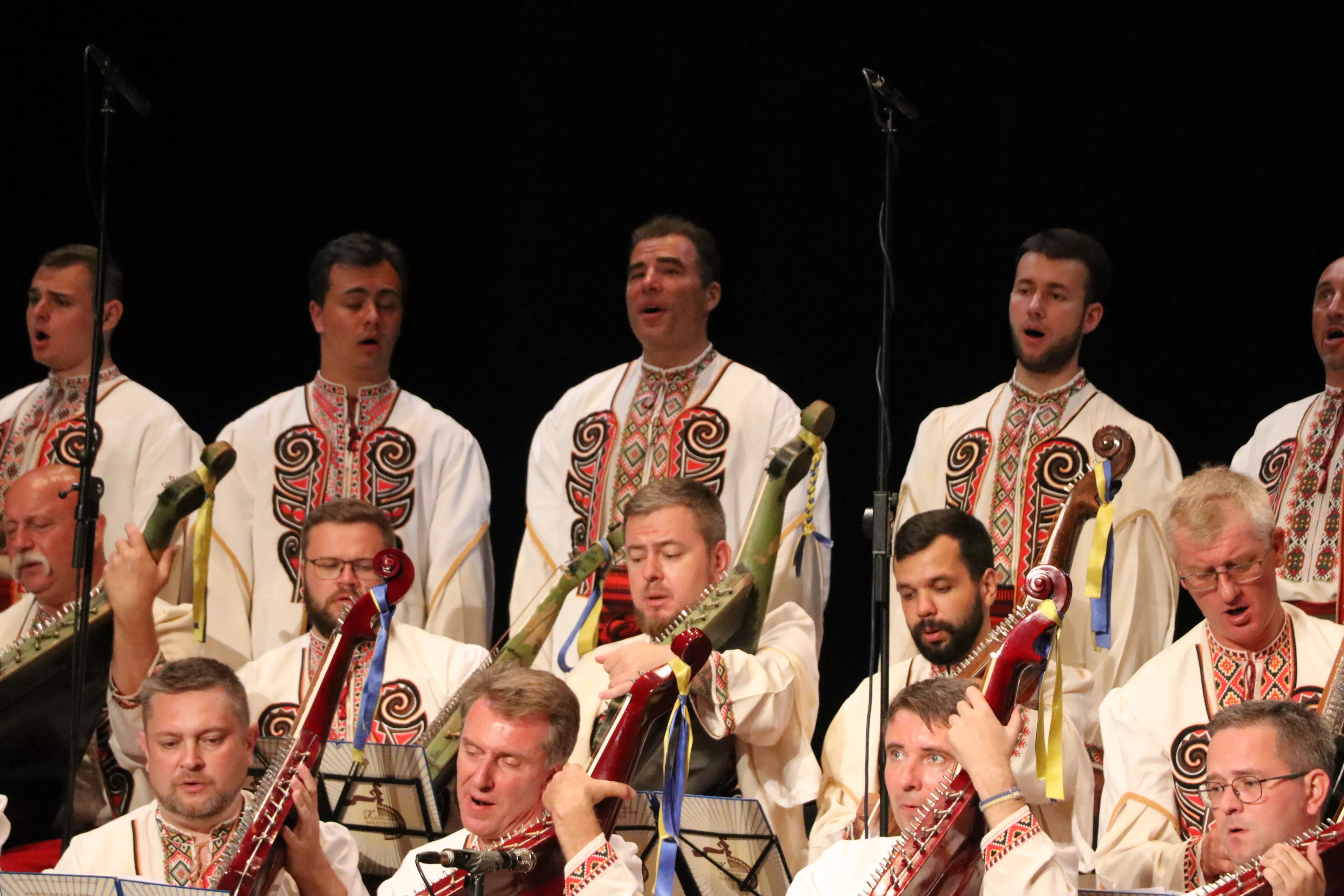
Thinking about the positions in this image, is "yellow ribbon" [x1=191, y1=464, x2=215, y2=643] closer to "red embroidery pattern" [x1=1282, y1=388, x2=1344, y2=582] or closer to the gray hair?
the gray hair

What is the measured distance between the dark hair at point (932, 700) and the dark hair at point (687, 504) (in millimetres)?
1067

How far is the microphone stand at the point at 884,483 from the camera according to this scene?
153 inches

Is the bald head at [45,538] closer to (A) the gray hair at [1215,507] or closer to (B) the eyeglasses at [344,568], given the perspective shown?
(B) the eyeglasses at [344,568]

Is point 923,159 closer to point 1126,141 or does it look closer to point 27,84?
point 1126,141

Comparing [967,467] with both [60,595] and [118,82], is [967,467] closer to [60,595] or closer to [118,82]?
[118,82]

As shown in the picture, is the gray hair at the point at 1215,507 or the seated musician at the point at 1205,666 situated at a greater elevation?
the gray hair at the point at 1215,507

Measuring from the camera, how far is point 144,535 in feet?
15.9

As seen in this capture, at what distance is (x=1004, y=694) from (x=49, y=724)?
2.89 meters

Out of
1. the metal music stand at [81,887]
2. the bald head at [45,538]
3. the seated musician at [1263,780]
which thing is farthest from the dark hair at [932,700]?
the bald head at [45,538]

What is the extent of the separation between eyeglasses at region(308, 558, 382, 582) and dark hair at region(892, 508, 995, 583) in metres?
1.41

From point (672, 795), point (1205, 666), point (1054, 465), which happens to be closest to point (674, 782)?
point (672, 795)

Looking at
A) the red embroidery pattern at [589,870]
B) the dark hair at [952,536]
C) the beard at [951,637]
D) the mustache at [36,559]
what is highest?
the mustache at [36,559]

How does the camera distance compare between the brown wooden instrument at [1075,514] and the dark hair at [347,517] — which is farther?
the dark hair at [347,517]

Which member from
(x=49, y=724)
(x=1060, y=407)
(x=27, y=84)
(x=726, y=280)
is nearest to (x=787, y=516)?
(x=1060, y=407)
